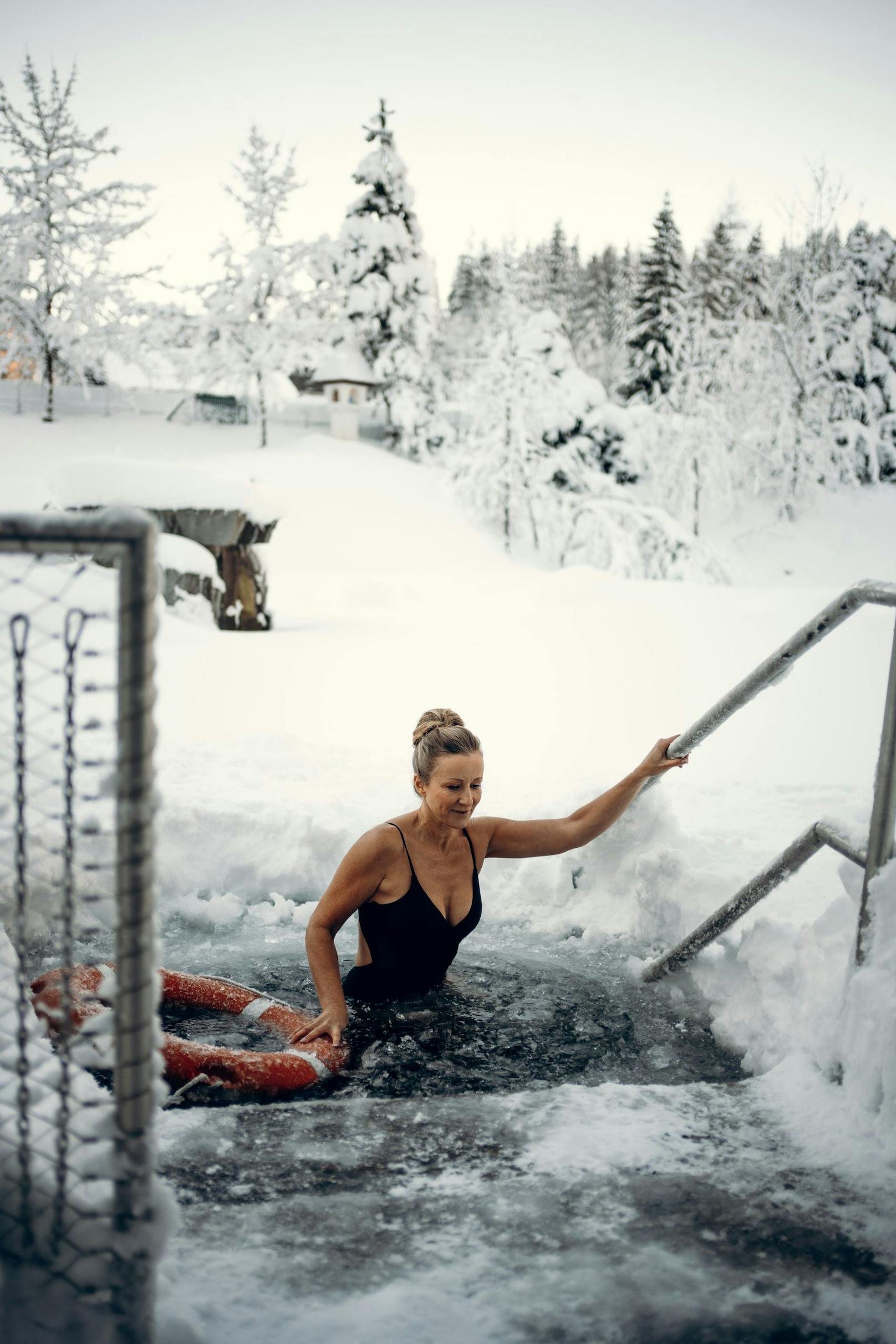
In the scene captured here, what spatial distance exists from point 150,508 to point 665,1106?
352 inches

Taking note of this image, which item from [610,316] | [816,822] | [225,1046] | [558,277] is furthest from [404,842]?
[610,316]

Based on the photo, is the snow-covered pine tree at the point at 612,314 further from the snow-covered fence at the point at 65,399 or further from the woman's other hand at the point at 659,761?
the woman's other hand at the point at 659,761

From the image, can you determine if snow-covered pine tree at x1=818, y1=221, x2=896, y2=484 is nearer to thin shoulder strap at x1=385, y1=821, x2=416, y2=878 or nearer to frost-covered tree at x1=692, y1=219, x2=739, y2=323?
frost-covered tree at x1=692, y1=219, x2=739, y2=323

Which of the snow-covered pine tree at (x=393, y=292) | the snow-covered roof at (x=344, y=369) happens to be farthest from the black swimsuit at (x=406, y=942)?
the snow-covered roof at (x=344, y=369)

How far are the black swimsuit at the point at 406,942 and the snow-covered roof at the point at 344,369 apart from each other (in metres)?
26.5

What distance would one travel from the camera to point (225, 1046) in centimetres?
318

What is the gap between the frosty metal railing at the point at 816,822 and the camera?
7.57 ft

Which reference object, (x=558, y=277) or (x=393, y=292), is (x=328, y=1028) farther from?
(x=558, y=277)

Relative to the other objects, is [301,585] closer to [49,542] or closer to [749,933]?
[749,933]

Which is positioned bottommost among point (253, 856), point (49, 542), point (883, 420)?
point (253, 856)

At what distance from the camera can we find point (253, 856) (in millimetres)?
4484

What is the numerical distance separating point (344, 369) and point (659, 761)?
26.7 metres

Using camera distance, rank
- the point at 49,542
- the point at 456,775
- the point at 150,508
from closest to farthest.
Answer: the point at 49,542 → the point at 456,775 → the point at 150,508

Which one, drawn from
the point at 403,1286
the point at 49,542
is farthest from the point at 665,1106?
the point at 49,542
